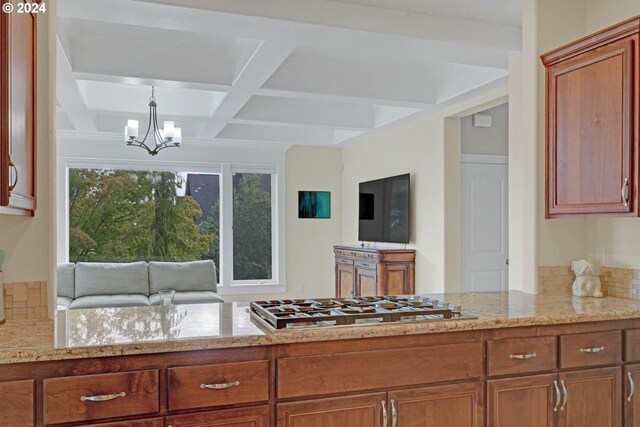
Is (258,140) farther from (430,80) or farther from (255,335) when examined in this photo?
(255,335)

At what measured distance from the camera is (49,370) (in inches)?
66.2

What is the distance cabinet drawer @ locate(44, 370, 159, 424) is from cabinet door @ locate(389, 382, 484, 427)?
91cm

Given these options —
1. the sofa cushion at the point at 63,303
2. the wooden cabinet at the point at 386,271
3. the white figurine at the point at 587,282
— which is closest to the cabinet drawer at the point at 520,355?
the white figurine at the point at 587,282

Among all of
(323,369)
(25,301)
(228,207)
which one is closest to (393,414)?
(323,369)

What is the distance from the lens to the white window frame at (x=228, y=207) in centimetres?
671

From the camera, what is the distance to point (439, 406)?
212 centimetres

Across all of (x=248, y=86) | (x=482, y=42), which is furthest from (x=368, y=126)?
(x=482, y=42)

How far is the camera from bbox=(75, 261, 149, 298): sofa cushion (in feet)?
19.7

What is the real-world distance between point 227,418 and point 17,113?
133cm

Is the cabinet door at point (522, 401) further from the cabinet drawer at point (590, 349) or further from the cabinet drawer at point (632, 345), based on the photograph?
the cabinet drawer at point (632, 345)

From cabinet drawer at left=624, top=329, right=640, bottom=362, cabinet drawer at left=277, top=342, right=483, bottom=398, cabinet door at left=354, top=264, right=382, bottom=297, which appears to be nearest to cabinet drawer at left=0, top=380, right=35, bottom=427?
cabinet drawer at left=277, top=342, right=483, bottom=398

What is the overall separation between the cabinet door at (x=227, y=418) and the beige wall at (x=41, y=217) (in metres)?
0.91

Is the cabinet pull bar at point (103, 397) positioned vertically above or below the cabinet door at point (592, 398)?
above

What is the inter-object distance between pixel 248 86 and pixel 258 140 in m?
2.74
